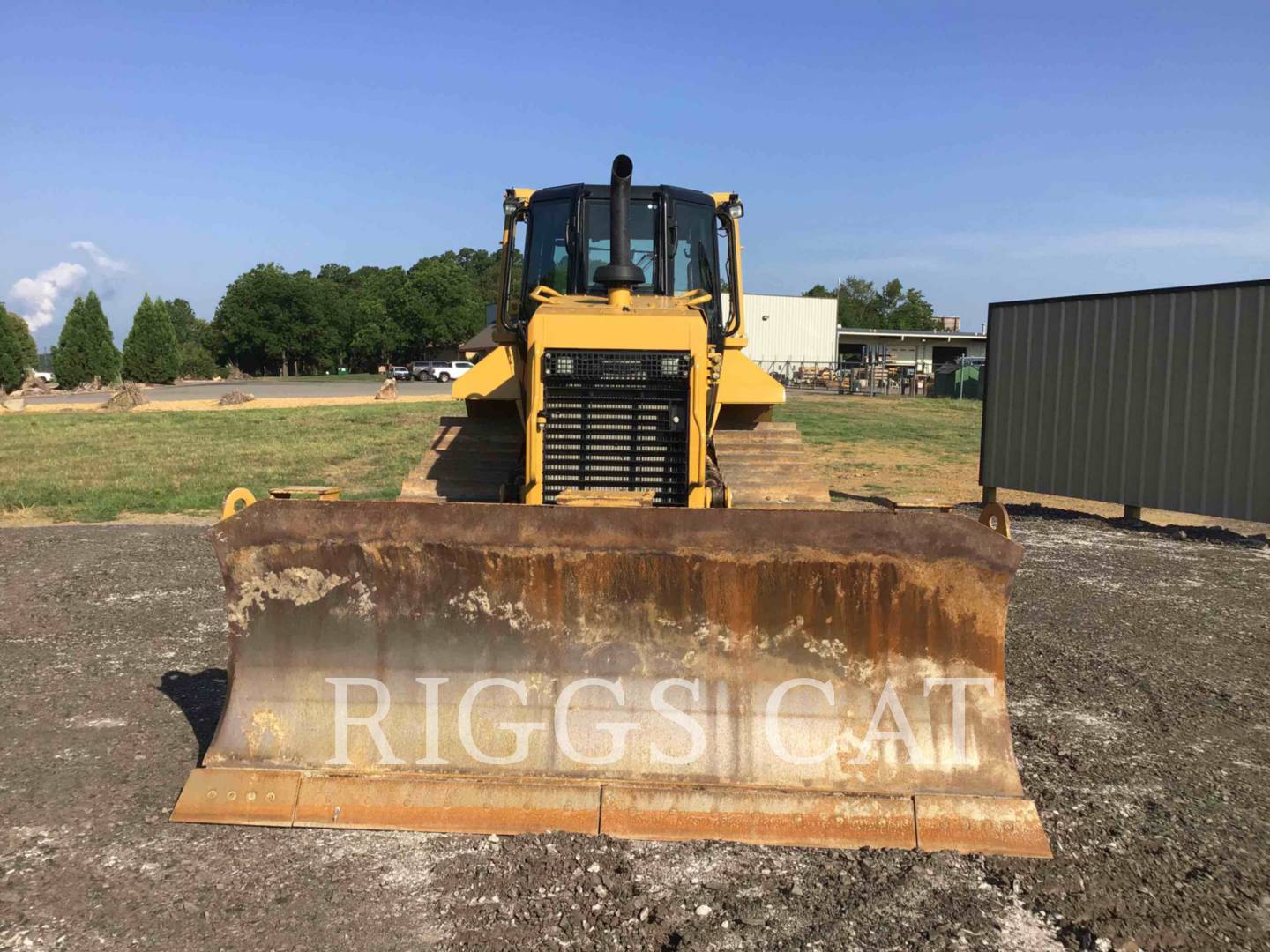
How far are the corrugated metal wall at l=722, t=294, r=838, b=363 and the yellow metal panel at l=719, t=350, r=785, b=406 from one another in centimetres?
5590

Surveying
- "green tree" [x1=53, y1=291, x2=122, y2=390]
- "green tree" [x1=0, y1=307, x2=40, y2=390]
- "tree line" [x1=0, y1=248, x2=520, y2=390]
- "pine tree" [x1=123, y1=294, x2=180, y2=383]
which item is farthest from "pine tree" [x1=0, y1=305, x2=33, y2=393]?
"tree line" [x1=0, y1=248, x2=520, y2=390]

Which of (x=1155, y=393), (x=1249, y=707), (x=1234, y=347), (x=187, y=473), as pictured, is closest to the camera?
(x=1249, y=707)

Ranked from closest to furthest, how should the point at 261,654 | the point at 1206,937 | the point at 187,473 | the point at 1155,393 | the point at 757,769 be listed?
the point at 1206,937
the point at 757,769
the point at 261,654
the point at 1155,393
the point at 187,473

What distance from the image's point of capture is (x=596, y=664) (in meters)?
4.37

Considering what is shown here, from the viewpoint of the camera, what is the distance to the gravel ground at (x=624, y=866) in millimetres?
3416

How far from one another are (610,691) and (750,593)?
27.1 inches

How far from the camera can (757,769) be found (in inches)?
165

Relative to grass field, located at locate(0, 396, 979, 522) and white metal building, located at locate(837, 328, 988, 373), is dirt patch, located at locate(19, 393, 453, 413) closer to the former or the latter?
grass field, located at locate(0, 396, 979, 522)

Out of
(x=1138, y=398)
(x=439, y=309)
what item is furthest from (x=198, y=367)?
(x=1138, y=398)

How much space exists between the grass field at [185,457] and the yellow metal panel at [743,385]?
916cm

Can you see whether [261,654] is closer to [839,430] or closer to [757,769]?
[757,769]

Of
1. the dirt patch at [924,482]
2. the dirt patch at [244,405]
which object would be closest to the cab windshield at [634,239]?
the dirt patch at [924,482]

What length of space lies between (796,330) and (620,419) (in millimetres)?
59926

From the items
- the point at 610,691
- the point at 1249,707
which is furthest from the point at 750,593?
the point at 1249,707
